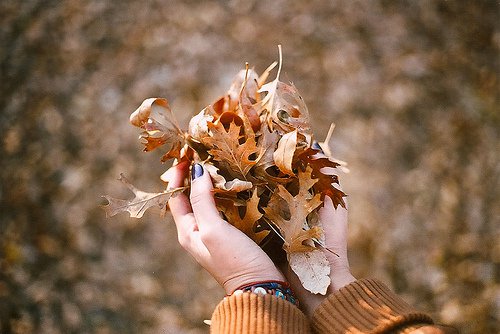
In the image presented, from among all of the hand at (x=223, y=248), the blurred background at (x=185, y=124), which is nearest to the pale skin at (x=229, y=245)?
the hand at (x=223, y=248)

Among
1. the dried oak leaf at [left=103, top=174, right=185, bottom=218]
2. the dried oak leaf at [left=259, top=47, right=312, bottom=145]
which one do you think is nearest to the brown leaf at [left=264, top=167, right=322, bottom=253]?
the dried oak leaf at [left=259, top=47, right=312, bottom=145]

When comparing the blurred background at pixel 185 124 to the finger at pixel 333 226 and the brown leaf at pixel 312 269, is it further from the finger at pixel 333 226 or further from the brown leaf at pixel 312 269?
the brown leaf at pixel 312 269

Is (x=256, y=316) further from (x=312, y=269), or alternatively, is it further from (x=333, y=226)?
(x=333, y=226)

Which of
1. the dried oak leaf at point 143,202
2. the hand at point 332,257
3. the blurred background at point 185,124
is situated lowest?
the blurred background at point 185,124

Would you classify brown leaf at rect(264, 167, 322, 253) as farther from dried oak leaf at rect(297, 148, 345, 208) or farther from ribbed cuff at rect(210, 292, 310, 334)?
ribbed cuff at rect(210, 292, 310, 334)

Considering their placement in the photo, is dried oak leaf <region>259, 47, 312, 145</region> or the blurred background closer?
dried oak leaf <region>259, 47, 312, 145</region>

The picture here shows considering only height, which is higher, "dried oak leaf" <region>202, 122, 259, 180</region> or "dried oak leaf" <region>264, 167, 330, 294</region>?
"dried oak leaf" <region>202, 122, 259, 180</region>
